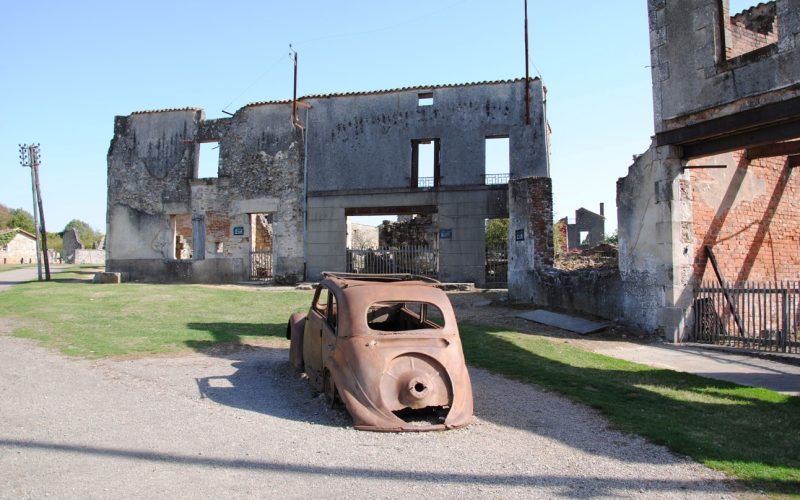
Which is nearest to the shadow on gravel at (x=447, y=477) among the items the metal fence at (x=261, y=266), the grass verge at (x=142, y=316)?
the grass verge at (x=142, y=316)

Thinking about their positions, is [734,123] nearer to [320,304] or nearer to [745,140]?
[745,140]

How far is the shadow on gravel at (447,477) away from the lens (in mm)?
4074

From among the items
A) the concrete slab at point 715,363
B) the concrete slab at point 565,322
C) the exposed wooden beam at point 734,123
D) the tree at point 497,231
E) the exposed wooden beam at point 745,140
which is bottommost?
the concrete slab at point 715,363

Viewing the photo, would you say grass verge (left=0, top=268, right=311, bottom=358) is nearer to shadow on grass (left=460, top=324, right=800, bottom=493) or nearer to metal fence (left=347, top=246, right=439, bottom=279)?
metal fence (left=347, top=246, right=439, bottom=279)

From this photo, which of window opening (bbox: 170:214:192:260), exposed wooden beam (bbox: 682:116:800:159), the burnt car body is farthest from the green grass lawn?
window opening (bbox: 170:214:192:260)

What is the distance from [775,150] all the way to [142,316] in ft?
44.7

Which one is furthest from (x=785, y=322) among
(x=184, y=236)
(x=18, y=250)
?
(x=18, y=250)

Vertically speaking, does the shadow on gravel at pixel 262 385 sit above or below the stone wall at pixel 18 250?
below

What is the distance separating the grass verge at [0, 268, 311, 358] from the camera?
991cm

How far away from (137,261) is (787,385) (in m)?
24.0

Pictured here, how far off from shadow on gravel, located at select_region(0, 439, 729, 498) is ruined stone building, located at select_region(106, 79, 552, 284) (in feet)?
53.9

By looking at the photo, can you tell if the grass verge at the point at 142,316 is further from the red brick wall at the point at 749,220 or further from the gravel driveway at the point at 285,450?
the red brick wall at the point at 749,220

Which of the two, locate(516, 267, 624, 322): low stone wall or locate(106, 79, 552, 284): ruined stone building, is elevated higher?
locate(106, 79, 552, 284): ruined stone building

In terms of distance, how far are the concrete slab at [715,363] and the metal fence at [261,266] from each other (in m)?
16.0
